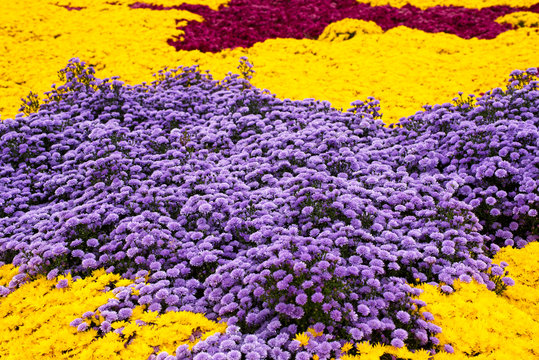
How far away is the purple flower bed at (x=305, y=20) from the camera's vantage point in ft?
37.5

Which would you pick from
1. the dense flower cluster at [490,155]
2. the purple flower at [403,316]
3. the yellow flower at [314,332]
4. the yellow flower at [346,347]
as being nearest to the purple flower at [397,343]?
the purple flower at [403,316]

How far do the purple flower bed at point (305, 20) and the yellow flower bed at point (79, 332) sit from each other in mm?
8450

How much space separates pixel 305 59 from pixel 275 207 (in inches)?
269

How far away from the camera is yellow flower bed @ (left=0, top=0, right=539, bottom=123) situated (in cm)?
871

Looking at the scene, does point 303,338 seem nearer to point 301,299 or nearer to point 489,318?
point 301,299

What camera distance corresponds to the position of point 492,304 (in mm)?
3701

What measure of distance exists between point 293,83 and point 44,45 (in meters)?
7.56

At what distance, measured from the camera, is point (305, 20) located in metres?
12.8

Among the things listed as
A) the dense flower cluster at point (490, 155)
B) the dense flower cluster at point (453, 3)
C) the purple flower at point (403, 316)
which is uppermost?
the dense flower cluster at point (453, 3)

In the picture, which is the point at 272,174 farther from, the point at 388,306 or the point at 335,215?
the point at 388,306

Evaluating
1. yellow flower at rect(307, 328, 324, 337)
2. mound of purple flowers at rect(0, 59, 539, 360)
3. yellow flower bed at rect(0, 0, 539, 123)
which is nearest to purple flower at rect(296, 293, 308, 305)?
mound of purple flowers at rect(0, 59, 539, 360)

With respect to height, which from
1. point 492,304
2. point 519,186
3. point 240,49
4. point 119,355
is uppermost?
point 240,49

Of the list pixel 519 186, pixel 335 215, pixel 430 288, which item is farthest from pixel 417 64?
pixel 430 288

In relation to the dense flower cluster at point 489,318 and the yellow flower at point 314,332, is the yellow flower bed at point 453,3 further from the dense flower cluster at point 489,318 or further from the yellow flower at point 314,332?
the yellow flower at point 314,332
